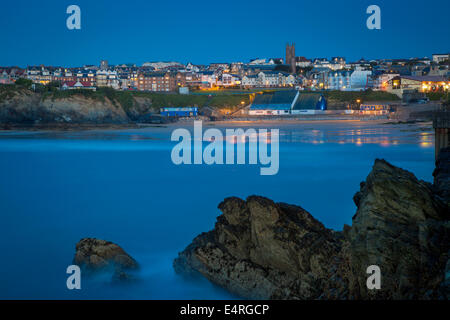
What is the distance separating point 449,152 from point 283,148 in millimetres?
17507

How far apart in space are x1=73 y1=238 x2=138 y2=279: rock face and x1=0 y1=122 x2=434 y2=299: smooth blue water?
0.95 ft

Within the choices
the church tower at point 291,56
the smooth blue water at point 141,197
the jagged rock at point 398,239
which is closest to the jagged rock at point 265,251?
the smooth blue water at point 141,197

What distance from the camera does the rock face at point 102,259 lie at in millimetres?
8883

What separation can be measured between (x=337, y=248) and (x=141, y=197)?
33.3ft

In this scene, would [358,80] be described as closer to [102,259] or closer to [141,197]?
[141,197]

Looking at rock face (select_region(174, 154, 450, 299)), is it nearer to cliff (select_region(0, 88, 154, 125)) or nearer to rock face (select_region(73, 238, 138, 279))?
rock face (select_region(73, 238, 138, 279))

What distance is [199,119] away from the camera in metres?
60.9

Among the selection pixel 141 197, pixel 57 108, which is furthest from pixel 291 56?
pixel 141 197

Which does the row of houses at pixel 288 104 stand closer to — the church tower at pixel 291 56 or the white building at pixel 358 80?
the white building at pixel 358 80

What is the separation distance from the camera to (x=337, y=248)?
24.1ft

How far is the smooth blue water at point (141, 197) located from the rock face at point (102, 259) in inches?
11.4

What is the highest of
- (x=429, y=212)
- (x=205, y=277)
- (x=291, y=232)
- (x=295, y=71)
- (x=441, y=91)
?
(x=295, y=71)
